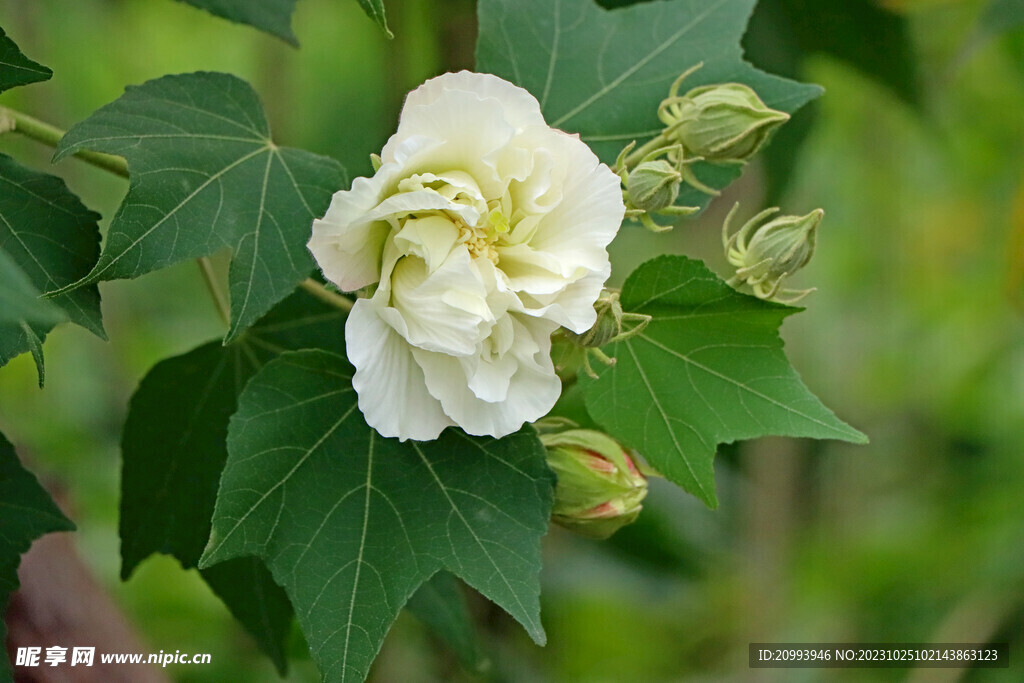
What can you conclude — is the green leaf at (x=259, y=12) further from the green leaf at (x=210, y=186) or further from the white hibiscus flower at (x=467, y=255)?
the white hibiscus flower at (x=467, y=255)

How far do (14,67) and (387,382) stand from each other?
0.79ft

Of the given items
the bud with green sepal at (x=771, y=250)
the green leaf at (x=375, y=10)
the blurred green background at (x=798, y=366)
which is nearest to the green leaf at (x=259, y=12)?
the green leaf at (x=375, y=10)

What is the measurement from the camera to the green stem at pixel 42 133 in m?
0.55

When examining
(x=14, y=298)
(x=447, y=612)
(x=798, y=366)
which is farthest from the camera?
(x=798, y=366)

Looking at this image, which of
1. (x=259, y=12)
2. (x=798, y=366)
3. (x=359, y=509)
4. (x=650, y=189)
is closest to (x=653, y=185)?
(x=650, y=189)

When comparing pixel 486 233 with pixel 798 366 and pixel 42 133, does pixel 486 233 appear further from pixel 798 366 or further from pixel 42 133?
pixel 798 366

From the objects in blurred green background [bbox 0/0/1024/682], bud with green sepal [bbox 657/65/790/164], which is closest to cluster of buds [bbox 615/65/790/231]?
bud with green sepal [bbox 657/65/790/164]

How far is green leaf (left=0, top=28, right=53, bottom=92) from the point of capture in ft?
1.55

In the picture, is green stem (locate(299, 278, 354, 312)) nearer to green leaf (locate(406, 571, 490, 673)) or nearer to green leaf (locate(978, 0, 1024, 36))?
green leaf (locate(406, 571, 490, 673))

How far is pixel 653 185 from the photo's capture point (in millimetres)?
502

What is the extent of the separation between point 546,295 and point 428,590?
15.1 inches

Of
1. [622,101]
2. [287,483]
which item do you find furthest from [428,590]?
[622,101]

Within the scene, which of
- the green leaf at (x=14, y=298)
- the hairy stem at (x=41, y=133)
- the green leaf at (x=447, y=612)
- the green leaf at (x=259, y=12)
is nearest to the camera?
the green leaf at (x=14, y=298)

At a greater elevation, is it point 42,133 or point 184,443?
point 42,133
